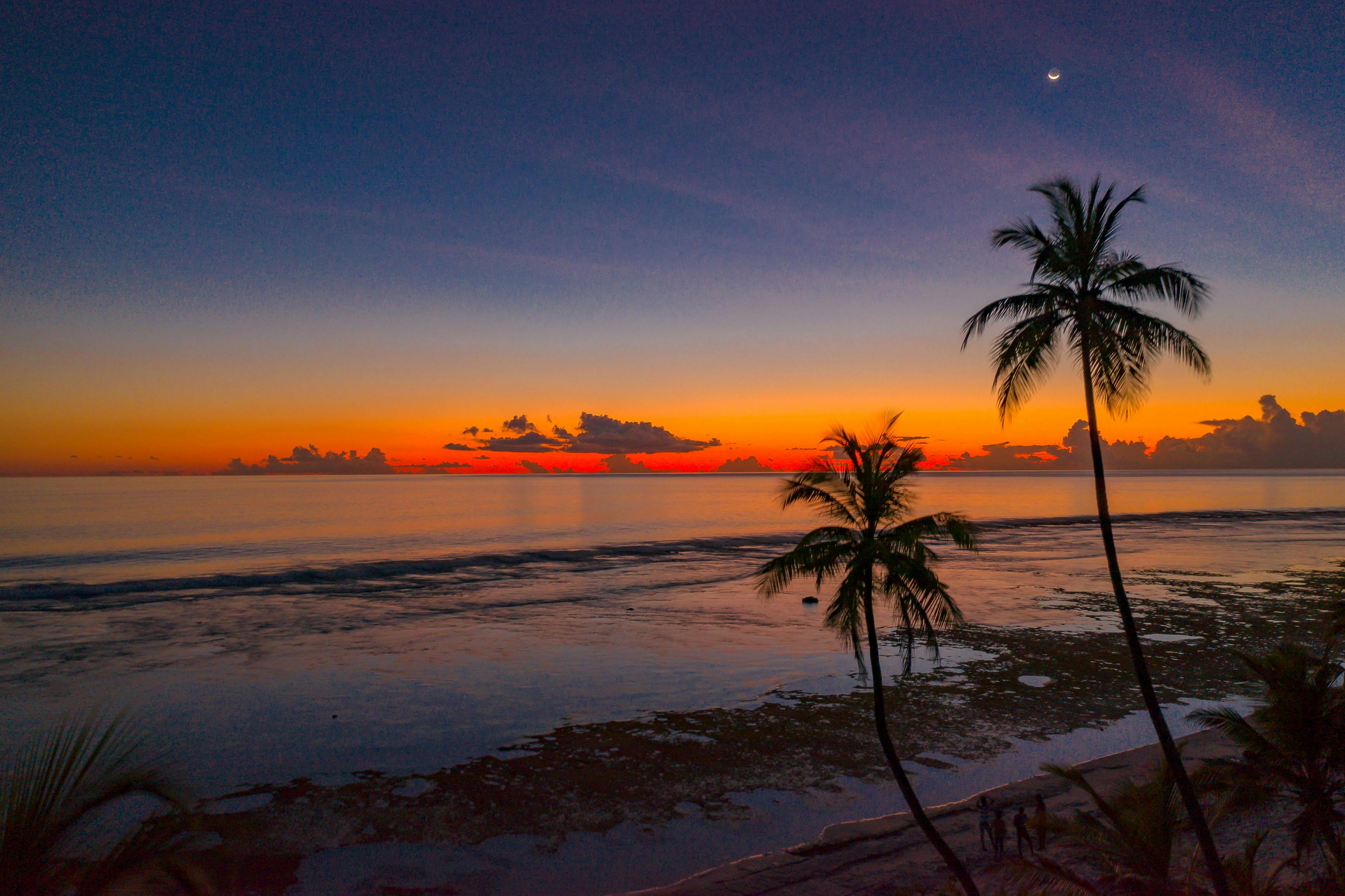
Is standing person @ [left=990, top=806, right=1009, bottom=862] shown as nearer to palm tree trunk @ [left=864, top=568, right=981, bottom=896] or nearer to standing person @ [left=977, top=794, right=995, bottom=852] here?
standing person @ [left=977, top=794, right=995, bottom=852]

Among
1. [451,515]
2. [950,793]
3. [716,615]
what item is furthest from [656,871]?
[451,515]

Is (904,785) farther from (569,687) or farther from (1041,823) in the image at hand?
(569,687)

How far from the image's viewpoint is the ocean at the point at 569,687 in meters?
18.3

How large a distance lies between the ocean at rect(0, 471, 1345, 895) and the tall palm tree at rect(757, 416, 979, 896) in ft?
21.7

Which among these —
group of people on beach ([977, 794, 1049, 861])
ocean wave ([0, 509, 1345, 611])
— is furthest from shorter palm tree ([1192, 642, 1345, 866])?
ocean wave ([0, 509, 1345, 611])

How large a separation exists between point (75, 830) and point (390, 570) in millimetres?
66391

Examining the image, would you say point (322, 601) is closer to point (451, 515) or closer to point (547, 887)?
point (547, 887)

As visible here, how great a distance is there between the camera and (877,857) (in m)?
16.2

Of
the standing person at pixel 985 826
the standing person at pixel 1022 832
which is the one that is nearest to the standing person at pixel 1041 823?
the standing person at pixel 1022 832

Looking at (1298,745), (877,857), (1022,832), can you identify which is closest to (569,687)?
(877,857)

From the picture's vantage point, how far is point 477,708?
2786 centimetres

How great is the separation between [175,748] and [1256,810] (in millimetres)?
32599

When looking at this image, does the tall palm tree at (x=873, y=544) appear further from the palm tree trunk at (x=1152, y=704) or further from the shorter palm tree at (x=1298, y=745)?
the shorter palm tree at (x=1298, y=745)

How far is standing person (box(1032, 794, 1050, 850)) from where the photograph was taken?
51.7 ft
